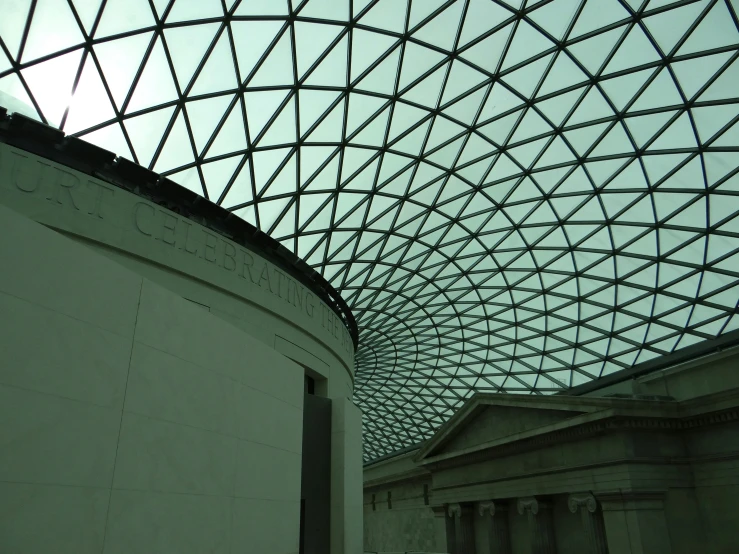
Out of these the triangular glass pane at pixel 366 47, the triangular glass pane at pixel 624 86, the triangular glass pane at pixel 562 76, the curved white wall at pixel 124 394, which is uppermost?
the triangular glass pane at pixel 562 76

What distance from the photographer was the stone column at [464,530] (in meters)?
33.6

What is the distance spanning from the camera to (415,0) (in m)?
18.7

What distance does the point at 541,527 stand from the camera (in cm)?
2788

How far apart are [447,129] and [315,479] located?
53.1 feet

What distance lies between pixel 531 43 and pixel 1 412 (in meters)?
20.7

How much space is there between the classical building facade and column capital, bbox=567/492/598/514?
0.19 ft

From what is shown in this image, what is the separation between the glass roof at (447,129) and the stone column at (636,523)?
13759 mm

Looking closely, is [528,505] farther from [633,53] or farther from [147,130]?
[147,130]

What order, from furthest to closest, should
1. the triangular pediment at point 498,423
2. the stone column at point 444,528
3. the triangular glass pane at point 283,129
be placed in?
1. the stone column at point 444,528
2. the triangular pediment at point 498,423
3. the triangular glass pane at point 283,129

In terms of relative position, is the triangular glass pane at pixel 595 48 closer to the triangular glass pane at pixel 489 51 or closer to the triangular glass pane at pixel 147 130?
the triangular glass pane at pixel 489 51

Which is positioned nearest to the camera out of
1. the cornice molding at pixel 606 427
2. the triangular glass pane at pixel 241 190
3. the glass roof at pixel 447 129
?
the glass roof at pixel 447 129

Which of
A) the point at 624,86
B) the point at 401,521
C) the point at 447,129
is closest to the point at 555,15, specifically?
the point at 624,86

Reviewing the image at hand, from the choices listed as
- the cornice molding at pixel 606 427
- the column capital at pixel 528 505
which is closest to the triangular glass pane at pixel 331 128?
the cornice molding at pixel 606 427

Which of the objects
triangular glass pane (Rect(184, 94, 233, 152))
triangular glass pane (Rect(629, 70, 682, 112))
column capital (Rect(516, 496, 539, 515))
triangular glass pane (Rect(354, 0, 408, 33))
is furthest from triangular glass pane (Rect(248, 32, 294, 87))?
column capital (Rect(516, 496, 539, 515))
